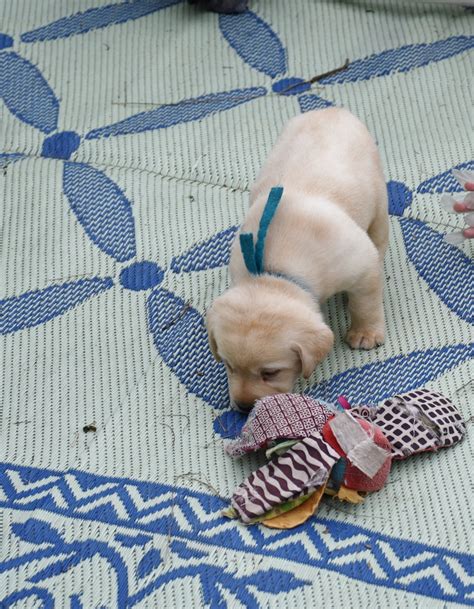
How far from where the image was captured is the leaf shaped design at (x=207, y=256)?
297cm

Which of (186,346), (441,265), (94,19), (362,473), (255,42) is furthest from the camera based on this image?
(94,19)

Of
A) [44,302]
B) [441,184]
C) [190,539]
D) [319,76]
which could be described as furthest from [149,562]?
[319,76]

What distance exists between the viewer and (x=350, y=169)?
8.99 ft

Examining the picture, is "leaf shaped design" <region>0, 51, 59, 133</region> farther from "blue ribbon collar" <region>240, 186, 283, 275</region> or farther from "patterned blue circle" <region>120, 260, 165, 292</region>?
"blue ribbon collar" <region>240, 186, 283, 275</region>

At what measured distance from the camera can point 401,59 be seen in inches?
148

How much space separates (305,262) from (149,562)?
910 millimetres

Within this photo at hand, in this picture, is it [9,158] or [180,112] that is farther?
[180,112]

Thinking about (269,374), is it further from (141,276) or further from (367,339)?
(141,276)

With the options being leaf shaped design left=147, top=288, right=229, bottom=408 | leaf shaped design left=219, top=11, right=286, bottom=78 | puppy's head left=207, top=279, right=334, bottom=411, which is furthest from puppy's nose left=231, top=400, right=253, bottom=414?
leaf shaped design left=219, top=11, right=286, bottom=78

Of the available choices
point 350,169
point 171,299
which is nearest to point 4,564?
point 171,299

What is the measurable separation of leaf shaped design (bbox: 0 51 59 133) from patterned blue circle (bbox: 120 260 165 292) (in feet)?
3.14

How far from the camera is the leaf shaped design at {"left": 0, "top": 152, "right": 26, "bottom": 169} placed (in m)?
3.47

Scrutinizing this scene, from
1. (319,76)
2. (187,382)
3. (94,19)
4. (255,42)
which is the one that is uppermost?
(94,19)

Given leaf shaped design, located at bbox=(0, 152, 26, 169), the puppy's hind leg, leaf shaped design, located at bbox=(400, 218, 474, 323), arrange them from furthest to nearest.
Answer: leaf shaped design, located at bbox=(0, 152, 26, 169) < leaf shaped design, located at bbox=(400, 218, 474, 323) < the puppy's hind leg
